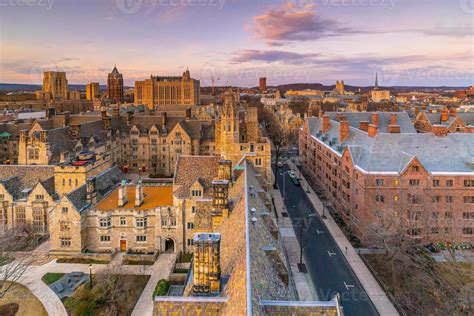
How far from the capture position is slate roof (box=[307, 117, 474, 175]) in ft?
177

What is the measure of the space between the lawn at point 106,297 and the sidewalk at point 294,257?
1730cm

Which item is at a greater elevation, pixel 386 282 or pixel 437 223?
pixel 437 223

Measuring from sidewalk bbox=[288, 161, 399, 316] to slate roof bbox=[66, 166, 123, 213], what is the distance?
34026 mm

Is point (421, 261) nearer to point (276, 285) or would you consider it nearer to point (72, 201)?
point (276, 285)

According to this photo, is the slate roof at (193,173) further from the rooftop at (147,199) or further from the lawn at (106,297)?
the lawn at (106,297)

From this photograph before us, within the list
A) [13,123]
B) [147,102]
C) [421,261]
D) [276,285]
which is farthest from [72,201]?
[147,102]

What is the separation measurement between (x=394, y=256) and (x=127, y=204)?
34002 millimetres

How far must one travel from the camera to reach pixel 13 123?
99812 millimetres

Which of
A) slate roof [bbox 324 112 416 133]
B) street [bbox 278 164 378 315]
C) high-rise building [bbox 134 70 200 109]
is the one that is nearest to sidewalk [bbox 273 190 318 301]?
street [bbox 278 164 378 315]

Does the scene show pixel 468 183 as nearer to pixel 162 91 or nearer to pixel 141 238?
pixel 141 238

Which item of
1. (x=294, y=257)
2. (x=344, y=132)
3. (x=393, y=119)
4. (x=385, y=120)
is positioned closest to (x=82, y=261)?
(x=294, y=257)

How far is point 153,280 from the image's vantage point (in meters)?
44.7

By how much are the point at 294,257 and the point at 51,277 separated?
96.0 ft

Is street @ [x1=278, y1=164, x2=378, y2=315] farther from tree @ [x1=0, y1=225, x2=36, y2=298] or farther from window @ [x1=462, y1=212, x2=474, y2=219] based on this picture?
tree @ [x1=0, y1=225, x2=36, y2=298]
